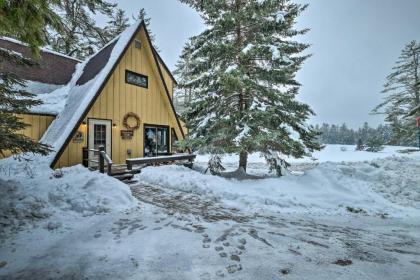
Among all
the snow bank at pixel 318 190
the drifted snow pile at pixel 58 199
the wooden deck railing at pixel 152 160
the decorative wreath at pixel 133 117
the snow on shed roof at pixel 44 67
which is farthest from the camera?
the decorative wreath at pixel 133 117

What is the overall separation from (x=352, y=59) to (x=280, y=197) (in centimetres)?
14548

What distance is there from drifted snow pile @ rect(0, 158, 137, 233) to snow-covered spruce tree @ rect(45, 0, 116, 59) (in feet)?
24.9

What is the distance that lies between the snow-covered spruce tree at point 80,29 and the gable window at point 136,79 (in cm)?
306

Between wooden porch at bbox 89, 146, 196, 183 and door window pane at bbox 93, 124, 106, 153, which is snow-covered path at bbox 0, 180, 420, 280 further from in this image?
door window pane at bbox 93, 124, 106, 153

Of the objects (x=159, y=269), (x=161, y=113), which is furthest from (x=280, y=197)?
(x=161, y=113)

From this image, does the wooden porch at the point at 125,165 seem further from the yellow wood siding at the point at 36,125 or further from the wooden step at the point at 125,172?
the yellow wood siding at the point at 36,125

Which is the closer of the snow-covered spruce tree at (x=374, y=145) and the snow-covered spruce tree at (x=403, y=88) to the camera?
the snow-covered spruce tree at (x=403, y=88)

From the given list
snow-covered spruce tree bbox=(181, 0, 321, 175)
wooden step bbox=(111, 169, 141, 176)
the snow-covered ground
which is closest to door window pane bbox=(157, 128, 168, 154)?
wooden step bbox=(111, 169, 141, 176)

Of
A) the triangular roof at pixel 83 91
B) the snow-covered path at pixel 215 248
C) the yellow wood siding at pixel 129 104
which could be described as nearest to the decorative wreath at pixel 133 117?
the yellow wood siding at pixel 129 104

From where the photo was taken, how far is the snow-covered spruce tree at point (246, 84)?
8.57 meters

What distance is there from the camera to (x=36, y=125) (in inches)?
424

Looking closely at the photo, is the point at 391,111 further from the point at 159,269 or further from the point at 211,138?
the point at 159,269

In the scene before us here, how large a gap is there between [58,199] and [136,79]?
351 inches

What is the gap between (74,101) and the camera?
1130 cm
